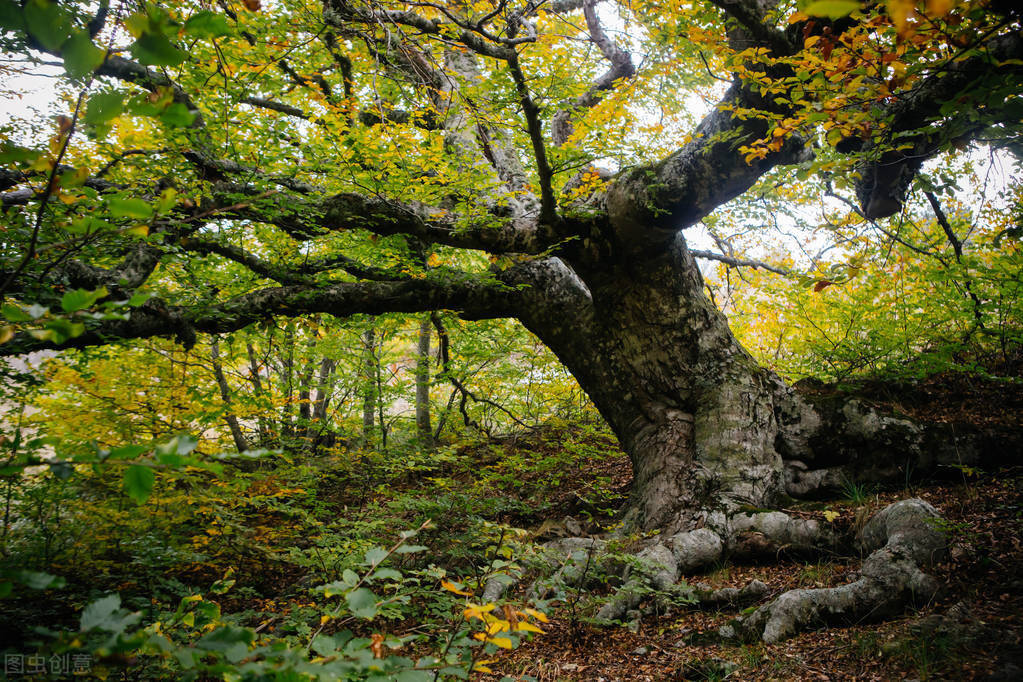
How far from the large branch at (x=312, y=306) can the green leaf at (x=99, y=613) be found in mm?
3954

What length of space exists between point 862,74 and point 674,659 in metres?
3.19

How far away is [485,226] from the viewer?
15.6 feet

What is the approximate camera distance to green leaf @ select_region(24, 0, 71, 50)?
80 centimetres

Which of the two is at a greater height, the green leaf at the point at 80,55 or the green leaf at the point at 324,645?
the green leaf at the point at 80,55

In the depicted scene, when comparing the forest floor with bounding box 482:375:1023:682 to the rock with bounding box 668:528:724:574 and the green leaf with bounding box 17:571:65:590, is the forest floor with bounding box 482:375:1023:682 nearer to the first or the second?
the rock with bounding box 668:528:724:574

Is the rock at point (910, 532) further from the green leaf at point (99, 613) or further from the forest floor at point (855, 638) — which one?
the green leaf at point (99, 613)

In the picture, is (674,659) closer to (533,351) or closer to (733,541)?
(733,541)

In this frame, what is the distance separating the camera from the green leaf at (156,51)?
87cm

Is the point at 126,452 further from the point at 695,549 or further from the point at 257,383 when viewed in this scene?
the point at 257,383

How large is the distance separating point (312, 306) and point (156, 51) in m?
4.38

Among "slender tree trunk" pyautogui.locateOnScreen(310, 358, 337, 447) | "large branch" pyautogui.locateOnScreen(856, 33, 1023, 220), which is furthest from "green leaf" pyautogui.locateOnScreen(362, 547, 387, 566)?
"slender tree trunk" pyautogui.locateOnScreen(310, 358, 337, 447)

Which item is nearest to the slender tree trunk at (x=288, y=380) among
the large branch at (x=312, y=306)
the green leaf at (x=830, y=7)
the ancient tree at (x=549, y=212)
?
the ancient tree at (x=549, y=212)

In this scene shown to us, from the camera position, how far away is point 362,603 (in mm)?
1128

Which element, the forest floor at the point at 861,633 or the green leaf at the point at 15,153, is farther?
the forest floor at the point at 861,633
